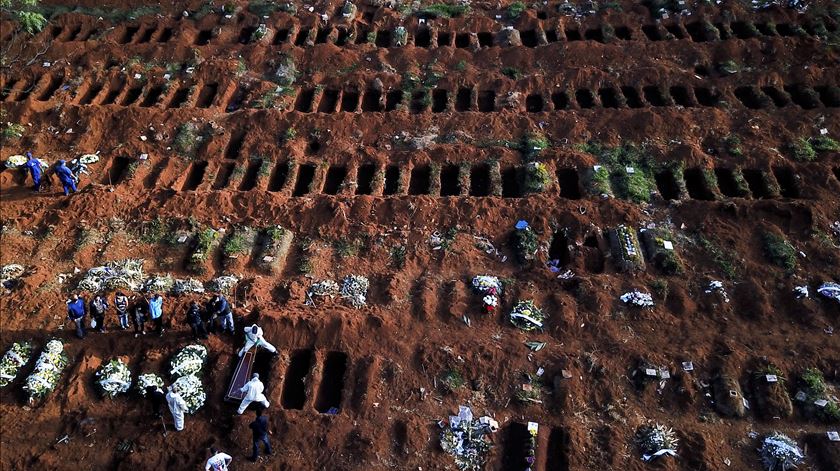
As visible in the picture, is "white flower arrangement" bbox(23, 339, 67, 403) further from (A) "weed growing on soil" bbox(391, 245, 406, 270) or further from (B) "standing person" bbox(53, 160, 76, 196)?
(A) "weed growing on soil" bbox(391, 245, 406, 270)

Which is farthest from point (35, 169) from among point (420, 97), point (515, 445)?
point (515, 445)

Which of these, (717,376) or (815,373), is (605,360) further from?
(815,373)

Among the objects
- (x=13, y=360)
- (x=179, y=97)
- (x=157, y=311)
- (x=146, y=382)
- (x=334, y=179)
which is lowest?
(x=13, y=360)

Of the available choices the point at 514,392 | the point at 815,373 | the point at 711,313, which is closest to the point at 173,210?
the point at 514,392

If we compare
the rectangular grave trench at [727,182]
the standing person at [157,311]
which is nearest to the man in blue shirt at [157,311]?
the standing person at [157,311]

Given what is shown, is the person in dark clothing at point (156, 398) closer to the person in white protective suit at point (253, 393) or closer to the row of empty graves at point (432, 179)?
the person in white protective suit at point (253, 393)

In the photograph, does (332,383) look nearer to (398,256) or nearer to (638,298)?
(398,256)
